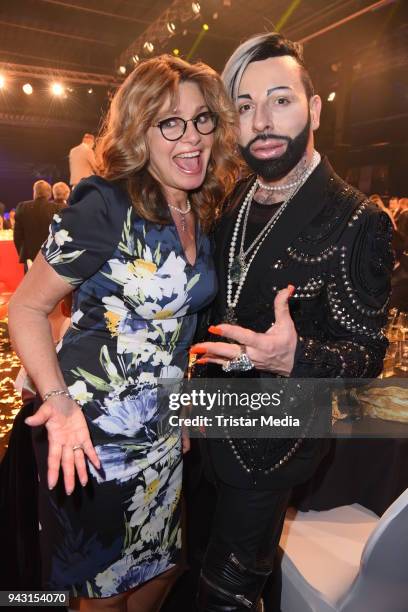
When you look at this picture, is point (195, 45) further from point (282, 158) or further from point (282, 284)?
point (282, 284)

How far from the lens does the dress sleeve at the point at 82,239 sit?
113cm

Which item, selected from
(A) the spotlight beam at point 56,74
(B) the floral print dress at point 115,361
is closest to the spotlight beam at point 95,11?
(A) the spotlight beam at point 56,74

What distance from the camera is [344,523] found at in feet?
5.43

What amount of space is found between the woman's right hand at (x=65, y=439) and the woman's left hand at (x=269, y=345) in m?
0.35

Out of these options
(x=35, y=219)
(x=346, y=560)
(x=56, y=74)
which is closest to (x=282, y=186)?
(x=346, y=560)

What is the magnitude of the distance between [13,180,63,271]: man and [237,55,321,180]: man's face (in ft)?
16.7

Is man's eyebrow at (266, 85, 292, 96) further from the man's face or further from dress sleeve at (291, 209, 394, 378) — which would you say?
dress sleeve at (291, 209, 394, 378)

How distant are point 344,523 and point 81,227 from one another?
4.52ft

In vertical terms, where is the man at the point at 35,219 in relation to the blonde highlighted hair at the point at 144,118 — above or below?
above

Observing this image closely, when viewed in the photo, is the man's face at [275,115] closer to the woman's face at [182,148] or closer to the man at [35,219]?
the woman's face at [182,148]

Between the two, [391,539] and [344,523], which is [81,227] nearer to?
[391,539]

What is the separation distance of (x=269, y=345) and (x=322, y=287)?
0.24m

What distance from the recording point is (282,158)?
124 cm

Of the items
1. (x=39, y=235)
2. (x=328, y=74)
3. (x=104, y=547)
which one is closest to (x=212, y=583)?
(x=104, y=547)
